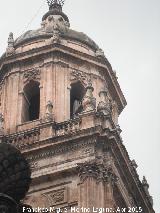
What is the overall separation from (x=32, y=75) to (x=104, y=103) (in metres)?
3.69

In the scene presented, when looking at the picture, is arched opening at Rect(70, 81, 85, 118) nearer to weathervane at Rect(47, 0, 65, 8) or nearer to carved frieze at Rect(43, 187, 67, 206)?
carved frieze at Rect(43, 187, 67, 206)

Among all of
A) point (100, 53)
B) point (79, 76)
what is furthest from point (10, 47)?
point (100, 53)

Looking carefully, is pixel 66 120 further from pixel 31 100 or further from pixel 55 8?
pixel 55 8

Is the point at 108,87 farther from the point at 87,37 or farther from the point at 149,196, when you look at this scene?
the point at 149,196

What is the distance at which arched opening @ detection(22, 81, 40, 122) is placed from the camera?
91.5 ft

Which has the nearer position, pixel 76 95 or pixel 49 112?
pixel 49 112

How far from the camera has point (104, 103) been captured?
86.4ft

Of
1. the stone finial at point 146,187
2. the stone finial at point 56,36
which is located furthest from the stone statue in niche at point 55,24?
the stone finial at point 146,187

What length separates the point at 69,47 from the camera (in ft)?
95.2

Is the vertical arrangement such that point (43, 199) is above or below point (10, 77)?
below

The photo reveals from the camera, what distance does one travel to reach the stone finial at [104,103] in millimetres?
25556

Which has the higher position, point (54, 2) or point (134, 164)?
point (54, 2)

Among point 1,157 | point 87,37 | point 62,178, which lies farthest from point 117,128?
point 1,157

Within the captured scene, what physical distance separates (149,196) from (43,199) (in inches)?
246
